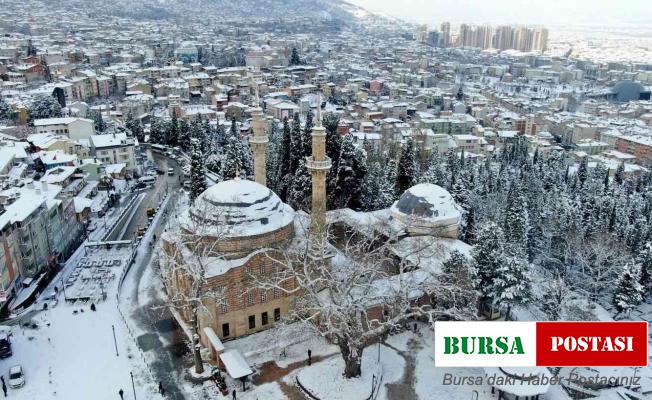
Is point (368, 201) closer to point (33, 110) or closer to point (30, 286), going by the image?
point (30, 286)

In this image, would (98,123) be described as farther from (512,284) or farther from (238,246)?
(512,284)

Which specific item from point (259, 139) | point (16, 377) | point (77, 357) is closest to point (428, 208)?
point (259, 139)

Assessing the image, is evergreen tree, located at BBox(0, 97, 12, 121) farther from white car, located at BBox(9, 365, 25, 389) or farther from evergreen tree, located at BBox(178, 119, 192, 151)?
white car, located at BBox(9, 365, 25, 389)

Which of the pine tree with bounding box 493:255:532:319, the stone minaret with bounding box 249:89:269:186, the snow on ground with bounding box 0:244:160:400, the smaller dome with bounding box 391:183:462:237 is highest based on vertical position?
the stone minaret with bounding box 249:89:269:186

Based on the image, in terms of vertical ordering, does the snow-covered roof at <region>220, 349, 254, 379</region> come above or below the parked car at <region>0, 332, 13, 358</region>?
above

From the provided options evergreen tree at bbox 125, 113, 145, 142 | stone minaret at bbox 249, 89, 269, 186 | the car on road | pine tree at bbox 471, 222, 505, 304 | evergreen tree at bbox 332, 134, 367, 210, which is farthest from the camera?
evergreen tree at bbox 125, 113, 145, 142

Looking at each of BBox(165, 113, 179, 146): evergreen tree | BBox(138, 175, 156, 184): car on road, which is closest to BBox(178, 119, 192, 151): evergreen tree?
BBox(165, 113, 179, 146): evergreen tree

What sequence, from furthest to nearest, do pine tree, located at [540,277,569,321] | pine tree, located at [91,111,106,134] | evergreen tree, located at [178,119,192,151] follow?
pine tree, located at [91,111,106,134] → evergreen tree, located at [178,119,192,151] → pine tree, located at [540,277,569,321]

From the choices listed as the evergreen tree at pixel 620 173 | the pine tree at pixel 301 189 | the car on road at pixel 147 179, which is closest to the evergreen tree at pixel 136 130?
the car on road at pixel 147 179
